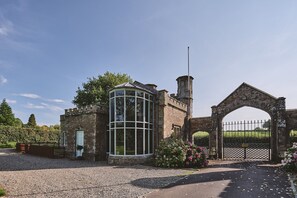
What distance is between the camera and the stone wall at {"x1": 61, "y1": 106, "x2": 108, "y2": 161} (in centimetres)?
1717

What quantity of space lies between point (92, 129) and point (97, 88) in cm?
1786

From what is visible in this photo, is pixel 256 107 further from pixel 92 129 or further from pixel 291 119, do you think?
pixel 92 129

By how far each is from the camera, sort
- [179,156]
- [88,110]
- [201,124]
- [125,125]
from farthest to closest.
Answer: [201,124]
[88,110]
[125,125]
[179,156]

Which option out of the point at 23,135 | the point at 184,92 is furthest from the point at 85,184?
the point at 23,135

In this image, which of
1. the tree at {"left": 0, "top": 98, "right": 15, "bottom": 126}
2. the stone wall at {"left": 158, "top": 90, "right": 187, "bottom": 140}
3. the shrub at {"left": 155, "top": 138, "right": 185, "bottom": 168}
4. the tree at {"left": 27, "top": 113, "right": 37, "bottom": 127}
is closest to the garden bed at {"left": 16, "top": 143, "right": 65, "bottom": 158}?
the stone wall at {"left": 158, "top": 90, "right": 187, "bottom": 140}

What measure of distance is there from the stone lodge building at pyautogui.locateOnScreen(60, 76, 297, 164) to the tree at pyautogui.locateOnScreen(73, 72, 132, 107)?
513 inches

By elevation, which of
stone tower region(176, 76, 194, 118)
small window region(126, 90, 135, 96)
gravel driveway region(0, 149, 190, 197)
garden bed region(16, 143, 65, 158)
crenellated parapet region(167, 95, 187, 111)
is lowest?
garden bed region(16, 143, 65, 158)

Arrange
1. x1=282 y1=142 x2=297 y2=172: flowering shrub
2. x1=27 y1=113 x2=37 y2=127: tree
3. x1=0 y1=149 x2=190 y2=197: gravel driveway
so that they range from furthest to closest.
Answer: x1=27 y1=113 x2=37 y2=127: tree → x1=282 y1=142 x2=297 y2=172: flowering shrub → x1=0 y1=149 x2=190 y2=197: gravel driveway

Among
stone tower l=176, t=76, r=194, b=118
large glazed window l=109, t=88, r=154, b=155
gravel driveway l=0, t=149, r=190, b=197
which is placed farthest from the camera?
stone tower l=176, t=76, r=194, b=118

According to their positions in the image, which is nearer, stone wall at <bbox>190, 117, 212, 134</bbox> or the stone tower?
stone wall at <bbox>190, 117, 212, 134</bbox>

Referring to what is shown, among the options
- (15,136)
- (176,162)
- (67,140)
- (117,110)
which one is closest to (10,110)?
(15,136)

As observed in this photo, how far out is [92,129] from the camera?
56.7 feet

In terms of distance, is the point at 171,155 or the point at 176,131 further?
the point at 176,131

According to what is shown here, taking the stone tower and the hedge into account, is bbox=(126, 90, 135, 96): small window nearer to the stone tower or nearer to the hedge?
the stone tower
